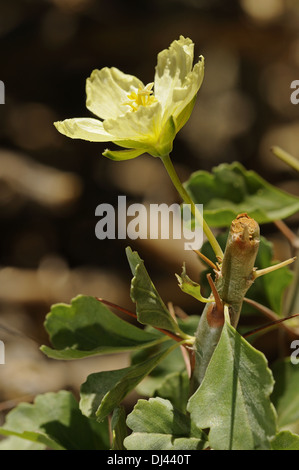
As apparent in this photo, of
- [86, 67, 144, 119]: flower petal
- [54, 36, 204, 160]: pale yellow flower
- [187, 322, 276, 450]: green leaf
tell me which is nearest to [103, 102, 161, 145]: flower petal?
[54, 36, 204, 160]: pale yellow flower

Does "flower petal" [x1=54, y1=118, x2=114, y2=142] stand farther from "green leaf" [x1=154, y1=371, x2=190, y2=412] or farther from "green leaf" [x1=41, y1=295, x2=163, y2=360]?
"green leaf" [x1=154, y1=371, x2=190, y2=412]

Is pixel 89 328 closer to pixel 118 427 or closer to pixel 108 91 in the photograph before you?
pixel 118 427

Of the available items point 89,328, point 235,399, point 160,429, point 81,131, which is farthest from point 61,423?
point 81,131

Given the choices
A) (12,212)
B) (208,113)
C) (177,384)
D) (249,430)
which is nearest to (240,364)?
(249,430)

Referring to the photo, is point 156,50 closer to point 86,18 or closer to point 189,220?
point 86,18

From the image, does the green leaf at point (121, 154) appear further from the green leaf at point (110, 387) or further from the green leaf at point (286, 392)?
the green leaf at point (286, 392)

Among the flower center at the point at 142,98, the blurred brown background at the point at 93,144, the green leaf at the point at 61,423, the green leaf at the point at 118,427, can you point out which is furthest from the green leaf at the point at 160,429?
the blurred brown background at the point at 93,144

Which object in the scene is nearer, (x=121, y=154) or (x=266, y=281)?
(x=121, y=154)
